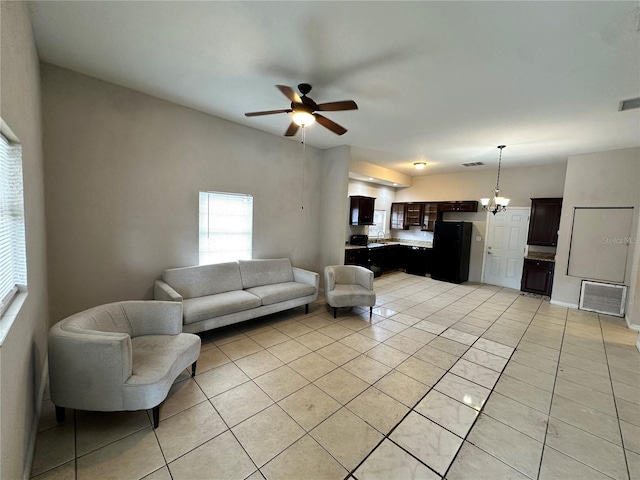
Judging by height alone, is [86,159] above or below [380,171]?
below

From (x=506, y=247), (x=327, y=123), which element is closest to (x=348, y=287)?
(x=327, y=123)

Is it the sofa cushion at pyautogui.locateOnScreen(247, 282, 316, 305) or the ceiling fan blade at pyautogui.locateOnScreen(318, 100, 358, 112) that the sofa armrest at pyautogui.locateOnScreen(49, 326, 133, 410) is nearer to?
the sofa cushion at pyautogui.locateOnScreen(247, 282, 316, 305)

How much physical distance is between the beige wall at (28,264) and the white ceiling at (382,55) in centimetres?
54

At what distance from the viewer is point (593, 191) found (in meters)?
4.59

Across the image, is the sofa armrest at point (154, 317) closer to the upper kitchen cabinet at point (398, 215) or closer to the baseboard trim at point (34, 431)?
the baseboard trim at point (34, 431)

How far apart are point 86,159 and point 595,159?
7.72 meters

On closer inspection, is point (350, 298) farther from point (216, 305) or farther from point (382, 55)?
point (382, 55)

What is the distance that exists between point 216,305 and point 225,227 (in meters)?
1.36

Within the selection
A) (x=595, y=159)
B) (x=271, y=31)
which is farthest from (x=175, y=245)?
(x=595, y=159)

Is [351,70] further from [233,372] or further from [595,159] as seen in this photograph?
[595,159]

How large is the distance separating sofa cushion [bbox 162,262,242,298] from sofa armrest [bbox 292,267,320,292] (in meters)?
0.97

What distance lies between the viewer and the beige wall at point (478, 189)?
5688 mm

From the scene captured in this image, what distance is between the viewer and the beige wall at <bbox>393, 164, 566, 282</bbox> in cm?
569

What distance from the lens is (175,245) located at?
11.3 feet
